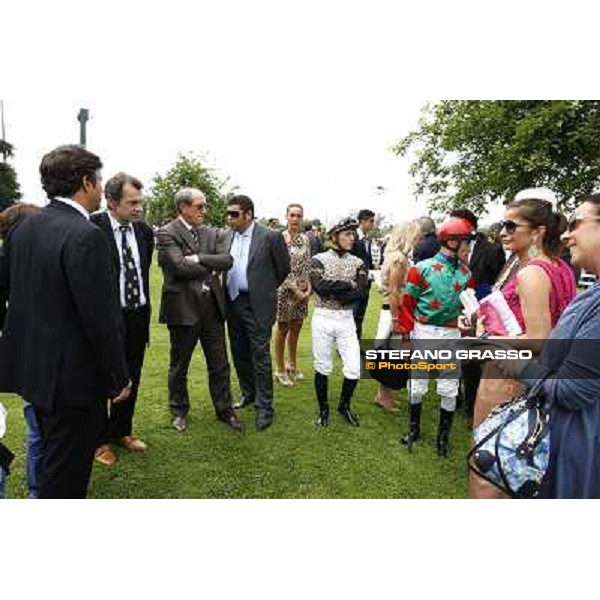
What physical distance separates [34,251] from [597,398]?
98.0 inches

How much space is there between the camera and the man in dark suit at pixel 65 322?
2.30 m

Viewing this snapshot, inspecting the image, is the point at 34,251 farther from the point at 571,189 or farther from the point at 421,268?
the point at 571,189

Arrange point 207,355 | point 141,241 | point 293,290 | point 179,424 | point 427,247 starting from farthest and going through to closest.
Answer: point 293,290 → point 427,247 → point 207,355 → point 179,424 → point 141,241

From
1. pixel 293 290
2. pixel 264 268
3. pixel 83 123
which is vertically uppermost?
pixel 83 123

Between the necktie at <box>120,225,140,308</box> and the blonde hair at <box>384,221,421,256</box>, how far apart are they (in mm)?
2340

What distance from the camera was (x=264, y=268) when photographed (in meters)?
4.59

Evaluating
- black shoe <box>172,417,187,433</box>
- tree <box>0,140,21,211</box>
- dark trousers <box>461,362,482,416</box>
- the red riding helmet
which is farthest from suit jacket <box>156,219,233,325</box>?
tree <box>0,140,21,211</box>

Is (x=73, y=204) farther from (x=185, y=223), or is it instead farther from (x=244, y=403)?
(x=244, y=403)

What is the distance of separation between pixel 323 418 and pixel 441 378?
3.80ft

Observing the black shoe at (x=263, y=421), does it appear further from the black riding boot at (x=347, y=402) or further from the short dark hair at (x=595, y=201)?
the short dark hair at (x=595, y=201)

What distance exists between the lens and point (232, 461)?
3.83 meters

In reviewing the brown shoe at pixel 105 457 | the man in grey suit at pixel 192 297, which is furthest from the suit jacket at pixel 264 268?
the brown shoe at pixel 105 457

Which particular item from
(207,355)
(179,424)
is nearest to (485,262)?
(207,355)

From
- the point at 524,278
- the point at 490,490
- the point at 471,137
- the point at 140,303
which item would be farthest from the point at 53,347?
the point at 471,137
